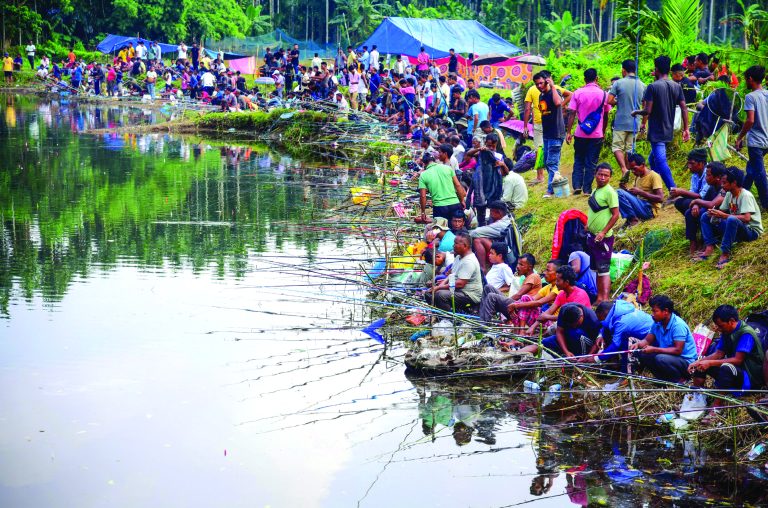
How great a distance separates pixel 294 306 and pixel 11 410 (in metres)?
4.14

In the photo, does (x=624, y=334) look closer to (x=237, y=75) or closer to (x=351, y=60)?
(x=351, y=60)

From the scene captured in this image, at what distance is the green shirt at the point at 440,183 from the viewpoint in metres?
13.2

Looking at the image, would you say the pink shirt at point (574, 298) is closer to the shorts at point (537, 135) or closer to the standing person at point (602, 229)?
the standing person at point (602, 229)

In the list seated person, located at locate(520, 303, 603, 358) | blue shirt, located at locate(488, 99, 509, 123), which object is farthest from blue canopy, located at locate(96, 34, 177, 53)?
seated person, located at locate(520, 303, 603, 358)

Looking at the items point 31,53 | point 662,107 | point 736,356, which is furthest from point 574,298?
point 31,53

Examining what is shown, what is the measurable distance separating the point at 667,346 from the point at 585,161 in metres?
5.73

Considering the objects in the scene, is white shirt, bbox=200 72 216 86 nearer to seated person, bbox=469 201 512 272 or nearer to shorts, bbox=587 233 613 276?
seated person, bbox=469 201 512 272

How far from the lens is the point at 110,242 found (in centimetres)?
1622

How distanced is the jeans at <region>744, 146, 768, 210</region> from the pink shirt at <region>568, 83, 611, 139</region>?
8.95ft

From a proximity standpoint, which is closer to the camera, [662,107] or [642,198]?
[642,198]

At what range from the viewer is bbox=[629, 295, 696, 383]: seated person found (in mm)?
8195

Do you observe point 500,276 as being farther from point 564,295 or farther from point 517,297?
point 564,295

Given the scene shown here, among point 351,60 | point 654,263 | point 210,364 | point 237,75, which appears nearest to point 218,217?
point 210,364

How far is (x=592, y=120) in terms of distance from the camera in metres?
13.0
